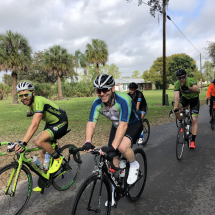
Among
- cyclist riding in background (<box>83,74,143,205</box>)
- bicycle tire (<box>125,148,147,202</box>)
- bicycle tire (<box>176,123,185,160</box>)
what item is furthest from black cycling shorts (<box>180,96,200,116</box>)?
cyclist riding in background (<box>83,74,143,205</box>)

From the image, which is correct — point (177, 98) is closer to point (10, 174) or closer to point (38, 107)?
point (38, 107)

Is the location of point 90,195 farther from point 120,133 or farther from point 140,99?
point 140,99

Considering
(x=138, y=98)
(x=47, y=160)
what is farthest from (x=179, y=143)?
(x=47, y=160)

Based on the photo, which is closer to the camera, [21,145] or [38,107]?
[21,145]

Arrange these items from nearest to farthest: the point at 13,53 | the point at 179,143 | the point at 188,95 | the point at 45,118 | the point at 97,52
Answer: the point at 45,118 → the point at 179,143 → the point at 188,95 → the point at 13,53 → the point at 97,52

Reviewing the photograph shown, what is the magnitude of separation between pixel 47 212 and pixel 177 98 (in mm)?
4165

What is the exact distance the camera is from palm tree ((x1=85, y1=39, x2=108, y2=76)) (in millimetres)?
37625

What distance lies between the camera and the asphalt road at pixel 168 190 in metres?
3.01

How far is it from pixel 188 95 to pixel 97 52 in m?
33.8

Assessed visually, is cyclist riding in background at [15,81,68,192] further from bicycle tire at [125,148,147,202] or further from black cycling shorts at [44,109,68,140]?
bicycle tire at [125,148,147,202]

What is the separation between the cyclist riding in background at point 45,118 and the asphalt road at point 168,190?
16.1 inches

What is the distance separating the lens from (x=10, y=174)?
9.15ft

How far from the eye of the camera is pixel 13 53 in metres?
26.0

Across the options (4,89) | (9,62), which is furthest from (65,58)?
(4,89)
